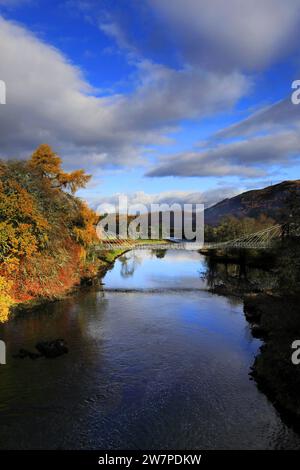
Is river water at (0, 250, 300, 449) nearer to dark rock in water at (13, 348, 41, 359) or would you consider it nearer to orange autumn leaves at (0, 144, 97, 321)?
dark rock in water at (13, 348, 41, 359)

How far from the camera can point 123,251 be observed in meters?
125

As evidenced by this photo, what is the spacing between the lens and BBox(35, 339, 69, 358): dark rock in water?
29.1 m

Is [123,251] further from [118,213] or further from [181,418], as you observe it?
[181,418]

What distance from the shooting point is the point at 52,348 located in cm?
2953

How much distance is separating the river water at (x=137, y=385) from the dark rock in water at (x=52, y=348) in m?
0.71

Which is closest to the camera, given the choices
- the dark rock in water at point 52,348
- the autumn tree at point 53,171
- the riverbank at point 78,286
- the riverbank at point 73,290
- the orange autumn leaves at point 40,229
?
the dark rock in water at point 52,348

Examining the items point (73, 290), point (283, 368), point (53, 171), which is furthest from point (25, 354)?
point (53, 171)

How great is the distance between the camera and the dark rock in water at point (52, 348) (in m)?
29.1

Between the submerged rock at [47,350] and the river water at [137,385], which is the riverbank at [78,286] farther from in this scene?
the submerged rock at [47,350]

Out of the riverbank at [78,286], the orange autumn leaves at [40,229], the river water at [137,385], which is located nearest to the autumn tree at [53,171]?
the orange autumn leaves at [40,229]

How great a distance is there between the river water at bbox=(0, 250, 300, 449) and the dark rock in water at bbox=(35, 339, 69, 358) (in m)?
0.71

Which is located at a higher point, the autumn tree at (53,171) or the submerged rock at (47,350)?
the autumn tree at (53,171)
